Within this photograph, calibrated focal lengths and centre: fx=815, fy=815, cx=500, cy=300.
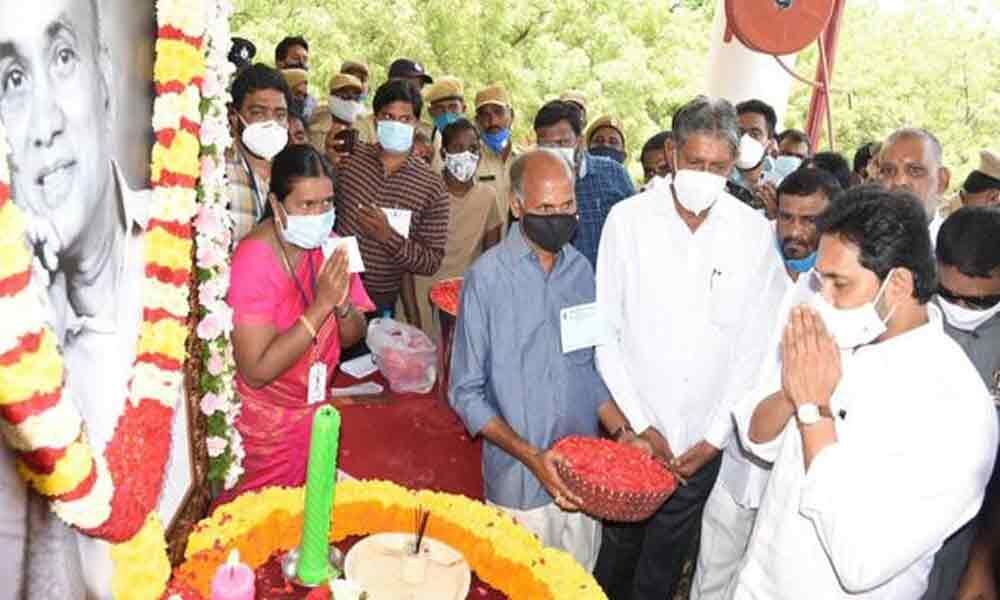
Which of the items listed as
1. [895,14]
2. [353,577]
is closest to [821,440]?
[353,577]

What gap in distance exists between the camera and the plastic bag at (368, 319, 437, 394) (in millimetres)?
4336

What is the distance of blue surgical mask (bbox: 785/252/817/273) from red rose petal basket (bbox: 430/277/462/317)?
1.47 m

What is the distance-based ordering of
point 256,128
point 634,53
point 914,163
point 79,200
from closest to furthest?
point 79,200, point 256,128, point 914,163, point 634,53

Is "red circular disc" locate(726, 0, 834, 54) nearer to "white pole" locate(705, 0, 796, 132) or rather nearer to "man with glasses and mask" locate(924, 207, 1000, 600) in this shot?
"white pole" locate(705, 0, 796, 132)

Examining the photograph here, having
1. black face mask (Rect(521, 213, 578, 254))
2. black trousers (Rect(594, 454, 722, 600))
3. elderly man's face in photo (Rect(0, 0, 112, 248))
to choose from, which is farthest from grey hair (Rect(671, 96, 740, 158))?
elderly man's face in photo (Rect(0, 0, 112, 248))

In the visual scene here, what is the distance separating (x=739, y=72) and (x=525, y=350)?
19.0ft

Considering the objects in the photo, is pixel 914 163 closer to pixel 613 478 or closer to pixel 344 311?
pixel 613 478

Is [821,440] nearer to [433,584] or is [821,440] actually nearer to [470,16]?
[433,584]

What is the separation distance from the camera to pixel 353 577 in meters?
1.85

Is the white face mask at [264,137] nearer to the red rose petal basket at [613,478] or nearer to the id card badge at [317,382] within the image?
the id card badge at [317,382]

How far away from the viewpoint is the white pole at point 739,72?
7504mm

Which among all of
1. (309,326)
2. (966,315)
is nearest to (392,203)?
(309,326)

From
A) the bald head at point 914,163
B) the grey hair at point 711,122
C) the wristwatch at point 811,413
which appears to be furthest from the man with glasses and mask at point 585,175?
the wristwatch at point 811,413

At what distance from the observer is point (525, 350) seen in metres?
2.68
